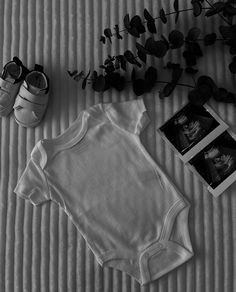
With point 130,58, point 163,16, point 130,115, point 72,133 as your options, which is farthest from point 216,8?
point 72,133

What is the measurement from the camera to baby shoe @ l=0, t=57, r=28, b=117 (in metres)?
0.96

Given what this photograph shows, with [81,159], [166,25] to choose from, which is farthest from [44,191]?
[166,25]

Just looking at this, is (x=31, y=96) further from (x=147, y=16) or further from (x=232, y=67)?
(x=232, y=67)

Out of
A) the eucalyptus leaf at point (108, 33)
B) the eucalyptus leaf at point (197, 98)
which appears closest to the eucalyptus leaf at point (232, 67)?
the eucalyptus leaf at point (197, 98)

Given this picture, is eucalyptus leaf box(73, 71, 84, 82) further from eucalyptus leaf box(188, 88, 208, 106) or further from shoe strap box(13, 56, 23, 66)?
eucalyptus leaf box(188, 88, 208, 106)

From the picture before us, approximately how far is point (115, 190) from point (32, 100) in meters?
A: 0.33

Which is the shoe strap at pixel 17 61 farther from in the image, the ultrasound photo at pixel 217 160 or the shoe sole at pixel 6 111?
the ultrasound photo at pixel 217 160

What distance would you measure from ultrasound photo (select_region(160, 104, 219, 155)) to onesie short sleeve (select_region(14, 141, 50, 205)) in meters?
0.35

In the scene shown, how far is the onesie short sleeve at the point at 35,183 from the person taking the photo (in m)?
0.94

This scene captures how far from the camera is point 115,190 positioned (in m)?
0.94

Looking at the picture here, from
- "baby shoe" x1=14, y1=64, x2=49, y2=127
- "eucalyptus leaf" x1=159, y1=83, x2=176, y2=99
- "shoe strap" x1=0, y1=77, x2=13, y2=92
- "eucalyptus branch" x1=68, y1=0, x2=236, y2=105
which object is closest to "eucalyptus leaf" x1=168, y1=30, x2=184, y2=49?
"eucalyptus branch" x1=68, y1=0, x2=236, y2=105

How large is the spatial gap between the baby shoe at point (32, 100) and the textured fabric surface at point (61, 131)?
0.10 ft

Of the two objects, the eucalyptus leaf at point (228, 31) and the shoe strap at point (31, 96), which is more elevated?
the eucalyptus leaf at point (228, 31)

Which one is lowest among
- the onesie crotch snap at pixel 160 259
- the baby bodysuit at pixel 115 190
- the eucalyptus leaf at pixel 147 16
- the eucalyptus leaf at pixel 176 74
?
the onesie crotch snap at pixel 160 259
